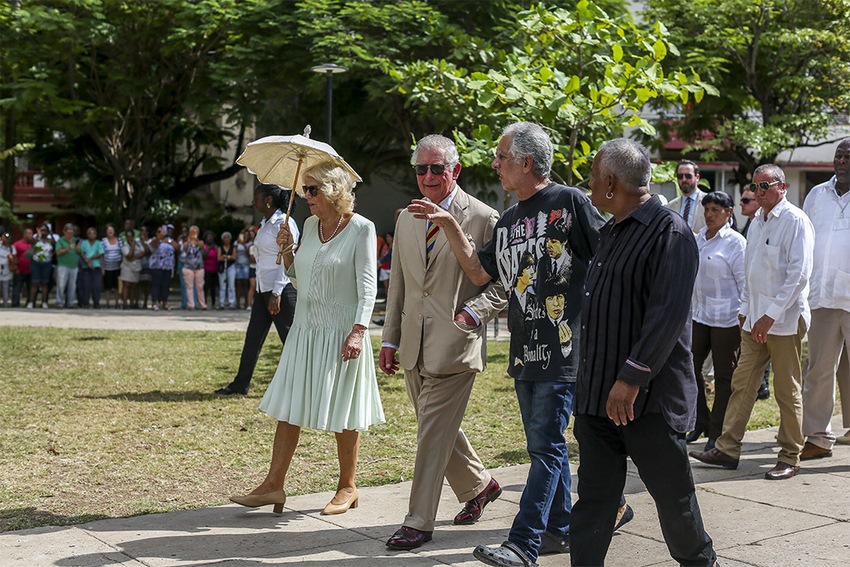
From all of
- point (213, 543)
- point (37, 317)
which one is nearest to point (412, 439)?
point (213, 543)

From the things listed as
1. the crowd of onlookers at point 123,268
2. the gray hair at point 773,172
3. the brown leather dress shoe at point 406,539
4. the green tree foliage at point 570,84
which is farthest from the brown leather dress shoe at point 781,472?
the crowd of onlookers at point 123,268

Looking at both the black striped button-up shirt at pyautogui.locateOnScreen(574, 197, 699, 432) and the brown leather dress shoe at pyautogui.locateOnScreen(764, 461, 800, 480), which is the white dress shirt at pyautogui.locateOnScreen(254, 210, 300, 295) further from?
the black striped button-up shirt at pyautogui.locateOnScreen(574, 197, 699, 432)

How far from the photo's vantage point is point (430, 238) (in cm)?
554

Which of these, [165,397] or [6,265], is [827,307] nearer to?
[165,397]

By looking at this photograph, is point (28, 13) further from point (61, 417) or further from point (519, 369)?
point (519, 369)

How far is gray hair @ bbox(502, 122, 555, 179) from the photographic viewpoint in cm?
510

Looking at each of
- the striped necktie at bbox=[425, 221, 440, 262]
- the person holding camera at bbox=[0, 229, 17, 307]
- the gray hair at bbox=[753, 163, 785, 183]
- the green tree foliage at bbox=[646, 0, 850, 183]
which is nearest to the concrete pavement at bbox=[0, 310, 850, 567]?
the striped necktie at bbox=[425, 221, 440, 262]

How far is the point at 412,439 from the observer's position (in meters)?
8.39

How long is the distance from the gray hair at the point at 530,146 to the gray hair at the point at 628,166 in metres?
0.76

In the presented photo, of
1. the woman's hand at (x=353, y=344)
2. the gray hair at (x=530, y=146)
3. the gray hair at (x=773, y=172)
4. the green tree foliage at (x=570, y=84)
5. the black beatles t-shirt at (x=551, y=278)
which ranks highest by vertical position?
the green tree foliage at (x=570, y=84)

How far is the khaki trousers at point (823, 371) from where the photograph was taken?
24.8ft

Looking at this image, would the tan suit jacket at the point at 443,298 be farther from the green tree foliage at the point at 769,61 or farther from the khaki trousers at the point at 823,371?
the green tree foliage at the point at 769,61

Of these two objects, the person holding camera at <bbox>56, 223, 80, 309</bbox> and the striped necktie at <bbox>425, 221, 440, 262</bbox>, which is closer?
the striped necktie at <bbox>425, 221, 440, 262</bbox>

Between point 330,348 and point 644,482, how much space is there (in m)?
2.31
